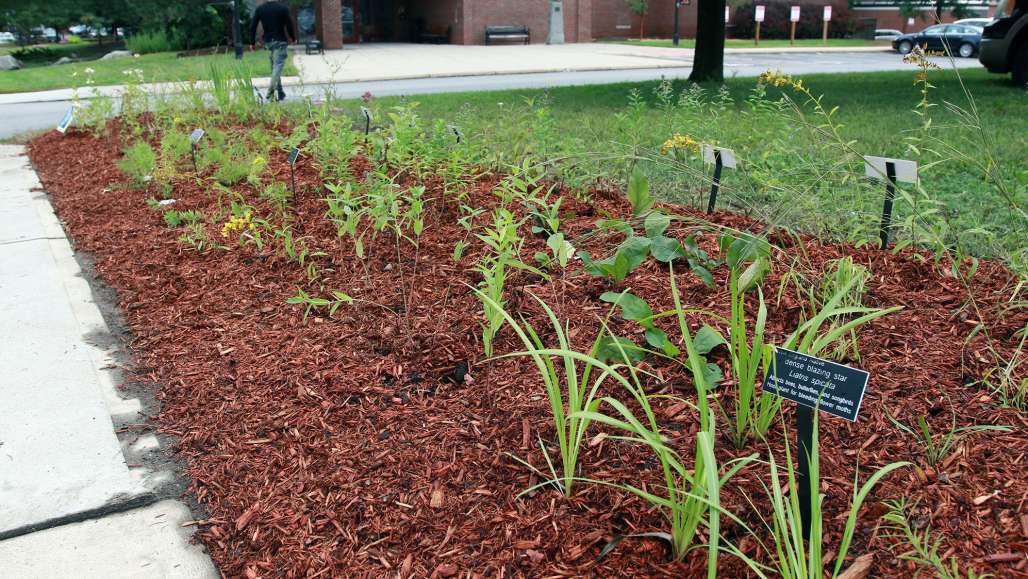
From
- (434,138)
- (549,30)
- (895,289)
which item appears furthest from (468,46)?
(895,289)

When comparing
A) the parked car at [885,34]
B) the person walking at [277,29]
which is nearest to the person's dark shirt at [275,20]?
the person walking at [277,29]

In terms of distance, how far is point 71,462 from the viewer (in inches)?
118

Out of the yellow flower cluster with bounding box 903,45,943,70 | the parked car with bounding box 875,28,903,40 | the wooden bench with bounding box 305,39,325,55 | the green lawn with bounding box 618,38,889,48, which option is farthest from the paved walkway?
the yellow flower cluster with bounding box 903,45,943,70

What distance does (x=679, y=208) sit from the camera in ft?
14.8

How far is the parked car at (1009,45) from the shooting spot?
12938 mm

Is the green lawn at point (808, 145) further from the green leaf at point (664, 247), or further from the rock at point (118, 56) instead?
the rock at point (118, 56)

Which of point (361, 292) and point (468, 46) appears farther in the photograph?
point (468, 46)

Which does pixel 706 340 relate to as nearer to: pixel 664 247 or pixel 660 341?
pixel 660 341

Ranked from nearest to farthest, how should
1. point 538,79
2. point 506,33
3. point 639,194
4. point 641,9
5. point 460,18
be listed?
1. point 639,194
2. point 538,79
3. point 460,18
4. point 506,33
5. point 641,9

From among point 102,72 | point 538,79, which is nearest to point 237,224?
point 538,79

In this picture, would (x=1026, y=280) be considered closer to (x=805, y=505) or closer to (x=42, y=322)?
(x=805, y=505)

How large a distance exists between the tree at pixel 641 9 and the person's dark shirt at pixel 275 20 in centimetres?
2836

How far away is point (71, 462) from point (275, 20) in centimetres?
1223

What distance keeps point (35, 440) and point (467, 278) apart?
195cm
